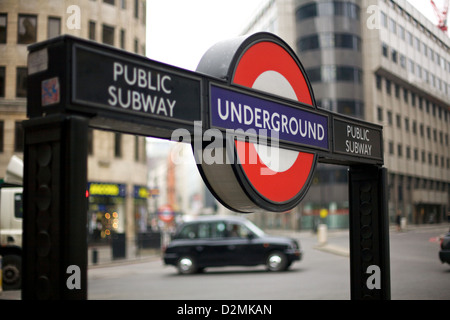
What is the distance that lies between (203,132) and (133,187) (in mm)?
32625

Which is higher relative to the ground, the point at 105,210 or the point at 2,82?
the point at 2,82

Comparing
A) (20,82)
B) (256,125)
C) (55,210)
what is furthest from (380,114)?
(55,210)

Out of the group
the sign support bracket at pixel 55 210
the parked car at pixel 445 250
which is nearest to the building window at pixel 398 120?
the parked car at pixel 445 250

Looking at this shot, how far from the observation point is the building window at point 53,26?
27938 millimetres

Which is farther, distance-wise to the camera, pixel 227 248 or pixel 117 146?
pixel 117 146

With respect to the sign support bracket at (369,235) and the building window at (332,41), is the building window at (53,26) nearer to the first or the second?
the sign support bracket at (369,235)

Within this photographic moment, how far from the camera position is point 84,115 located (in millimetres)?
2256

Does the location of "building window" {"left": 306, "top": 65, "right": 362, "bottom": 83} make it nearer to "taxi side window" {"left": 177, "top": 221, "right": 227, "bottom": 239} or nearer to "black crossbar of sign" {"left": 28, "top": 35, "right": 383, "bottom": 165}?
"taxi side window" {"left": 177, "top": 221, "right": 227, "bottom": 239}

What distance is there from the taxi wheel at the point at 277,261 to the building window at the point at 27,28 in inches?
733

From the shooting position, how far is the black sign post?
2162 mm

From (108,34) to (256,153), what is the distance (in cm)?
2760

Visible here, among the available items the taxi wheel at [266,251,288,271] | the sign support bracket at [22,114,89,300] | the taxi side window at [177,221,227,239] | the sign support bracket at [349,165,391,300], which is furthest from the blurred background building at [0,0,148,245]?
the sign support bracket at [22,114,89,300]

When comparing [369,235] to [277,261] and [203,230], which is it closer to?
[277,261]

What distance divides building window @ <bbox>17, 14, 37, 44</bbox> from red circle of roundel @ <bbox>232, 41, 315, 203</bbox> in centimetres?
2691
